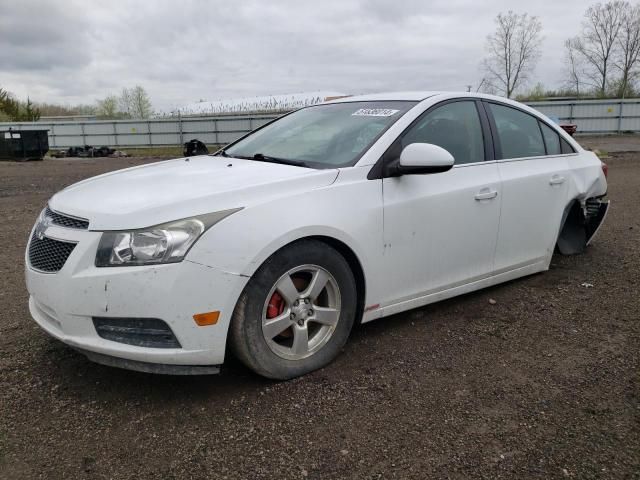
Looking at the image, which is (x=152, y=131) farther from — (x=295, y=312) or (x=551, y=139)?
(x=295, y=312)

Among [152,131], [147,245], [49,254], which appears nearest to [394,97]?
[147,245]

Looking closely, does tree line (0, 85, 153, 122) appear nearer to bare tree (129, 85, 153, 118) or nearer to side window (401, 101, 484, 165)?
bare tree (129, 85, 153, 118)

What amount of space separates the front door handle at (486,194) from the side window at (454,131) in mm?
230

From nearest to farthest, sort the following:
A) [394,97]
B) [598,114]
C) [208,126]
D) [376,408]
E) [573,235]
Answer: [376,408]
[394,97]
[573,235]
[598,114]
[208,126]

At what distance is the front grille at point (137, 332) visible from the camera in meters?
2.47

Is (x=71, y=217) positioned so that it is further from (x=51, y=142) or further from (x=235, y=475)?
(x=51, y=142)

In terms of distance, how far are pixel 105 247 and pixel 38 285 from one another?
54cm

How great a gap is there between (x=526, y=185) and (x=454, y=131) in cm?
75

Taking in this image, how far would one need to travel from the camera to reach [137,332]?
2486 mm

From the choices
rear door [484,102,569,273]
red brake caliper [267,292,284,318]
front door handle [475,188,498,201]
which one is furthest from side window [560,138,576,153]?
red brake caliper [267,292,284,318]

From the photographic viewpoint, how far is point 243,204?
2.63 m

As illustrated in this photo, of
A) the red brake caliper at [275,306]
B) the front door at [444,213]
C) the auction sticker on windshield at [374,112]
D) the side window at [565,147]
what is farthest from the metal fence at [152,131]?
the red brake caliper at [275,306]

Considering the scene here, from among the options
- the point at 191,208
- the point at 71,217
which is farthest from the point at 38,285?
the point at 191,208

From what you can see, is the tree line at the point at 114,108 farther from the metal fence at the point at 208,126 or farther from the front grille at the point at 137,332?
the front grille at the point at 137,332
